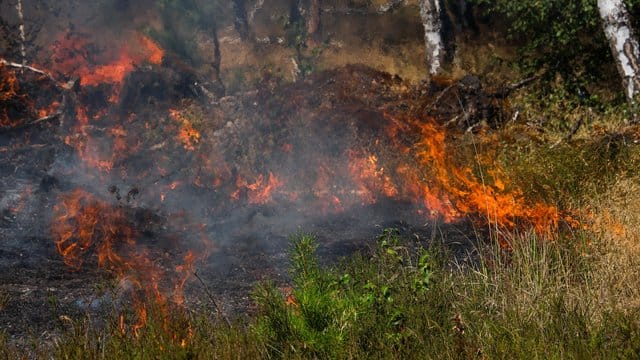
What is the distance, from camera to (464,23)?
14.6m

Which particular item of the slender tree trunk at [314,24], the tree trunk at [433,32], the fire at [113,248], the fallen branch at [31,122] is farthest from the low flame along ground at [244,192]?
the slender tree trunk at [314,24]

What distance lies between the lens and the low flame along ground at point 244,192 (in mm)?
7523

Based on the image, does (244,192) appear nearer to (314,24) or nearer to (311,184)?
(311,184)

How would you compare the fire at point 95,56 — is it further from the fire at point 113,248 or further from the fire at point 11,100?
the fire at point 113,248

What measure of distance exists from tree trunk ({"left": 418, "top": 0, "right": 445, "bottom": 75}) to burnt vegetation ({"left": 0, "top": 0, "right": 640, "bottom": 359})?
36 centimetres

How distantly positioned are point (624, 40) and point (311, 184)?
584cm

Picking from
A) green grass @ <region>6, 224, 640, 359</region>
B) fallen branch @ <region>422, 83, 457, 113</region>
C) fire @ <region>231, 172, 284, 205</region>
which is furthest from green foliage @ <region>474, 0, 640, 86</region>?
green grass @ <region>6, 224, 640, 359</region>

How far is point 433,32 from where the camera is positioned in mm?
13617

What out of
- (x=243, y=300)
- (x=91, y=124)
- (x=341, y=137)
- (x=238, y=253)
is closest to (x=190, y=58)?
(x=91, y=124)

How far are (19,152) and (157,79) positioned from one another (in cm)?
334

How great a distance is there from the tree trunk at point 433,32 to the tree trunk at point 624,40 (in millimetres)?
4438

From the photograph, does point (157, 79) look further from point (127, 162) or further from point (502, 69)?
point (502, 69)

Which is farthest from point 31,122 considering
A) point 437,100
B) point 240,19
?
point 437,100

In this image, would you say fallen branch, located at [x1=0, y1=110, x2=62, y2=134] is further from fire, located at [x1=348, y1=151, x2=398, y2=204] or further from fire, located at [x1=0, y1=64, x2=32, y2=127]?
fire, located at [x1=348, y1=151, x2=398, y2=204]
